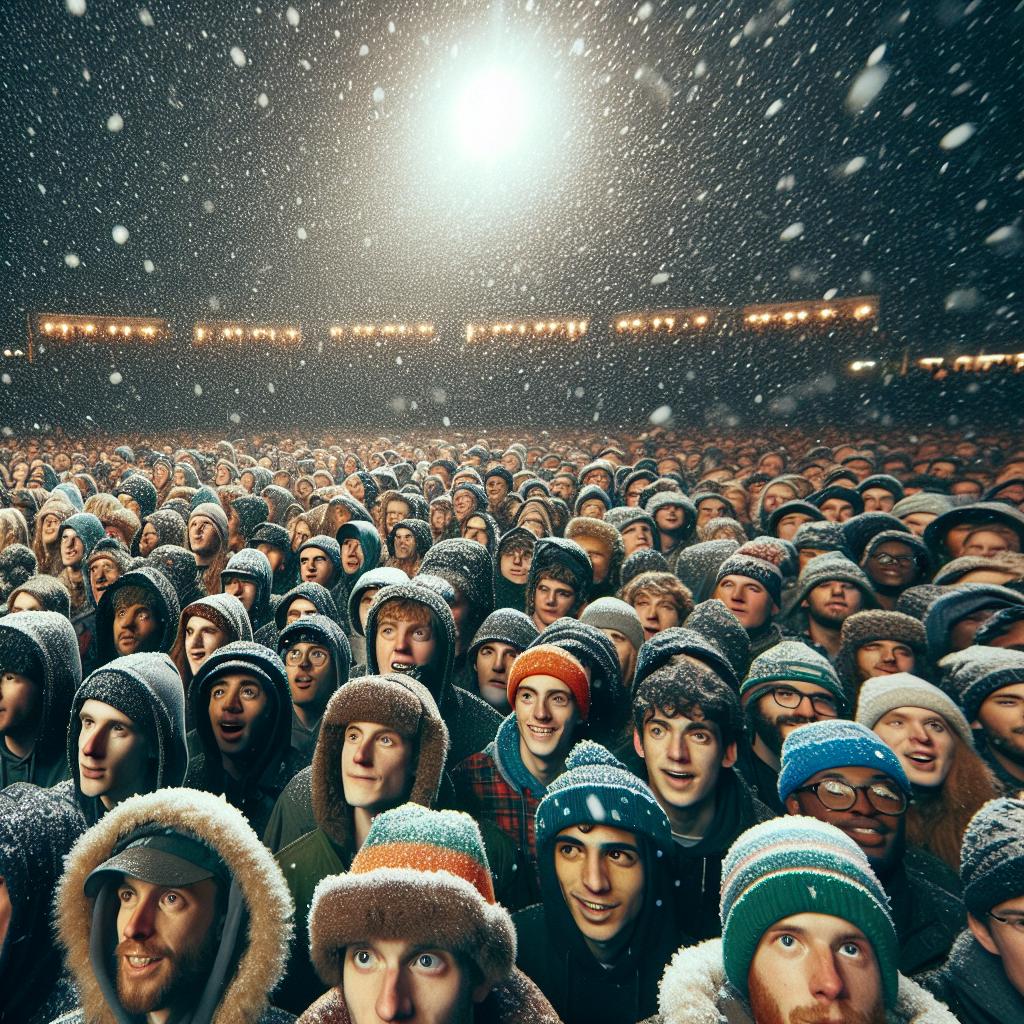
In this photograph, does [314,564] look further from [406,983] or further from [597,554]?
[406,983]

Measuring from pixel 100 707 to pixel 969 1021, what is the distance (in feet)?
12.3

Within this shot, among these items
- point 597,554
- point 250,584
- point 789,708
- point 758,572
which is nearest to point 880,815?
point 789,708

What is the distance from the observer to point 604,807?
6.85 feet

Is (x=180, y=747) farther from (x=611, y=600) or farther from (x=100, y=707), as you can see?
(x=611, y=600)

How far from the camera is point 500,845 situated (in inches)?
109

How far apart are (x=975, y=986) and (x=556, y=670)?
6.29 ft

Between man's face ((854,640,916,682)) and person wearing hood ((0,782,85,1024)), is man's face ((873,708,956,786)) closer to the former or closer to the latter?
man's face ((854,640,916,682))

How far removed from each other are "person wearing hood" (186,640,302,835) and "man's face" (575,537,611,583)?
12.6 ft

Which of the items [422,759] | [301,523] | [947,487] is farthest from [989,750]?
[947,487]

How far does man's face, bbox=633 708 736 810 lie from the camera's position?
267cm

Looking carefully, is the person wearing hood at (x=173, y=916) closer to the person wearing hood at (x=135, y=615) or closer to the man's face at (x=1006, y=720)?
the person wearing hood at (x=135, y=615)

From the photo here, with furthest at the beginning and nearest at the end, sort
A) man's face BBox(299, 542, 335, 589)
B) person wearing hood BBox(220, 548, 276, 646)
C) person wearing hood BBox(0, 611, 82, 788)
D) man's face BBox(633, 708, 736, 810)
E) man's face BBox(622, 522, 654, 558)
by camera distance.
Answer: man's face BBox(622, 522, 654, 558) → man's face BBox(299, 542, 335, 589) → person wearing hood BBox(220, 548, 276, 646) → person wearing hood BBox(0, 611, 82, 788) → man's face BBox(633, 708, 736, 810)

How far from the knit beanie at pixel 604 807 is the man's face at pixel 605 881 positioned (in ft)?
0.16

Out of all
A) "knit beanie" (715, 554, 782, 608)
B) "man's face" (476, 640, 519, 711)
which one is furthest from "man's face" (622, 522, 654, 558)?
"man's face" (476, 640, 519, 711)
